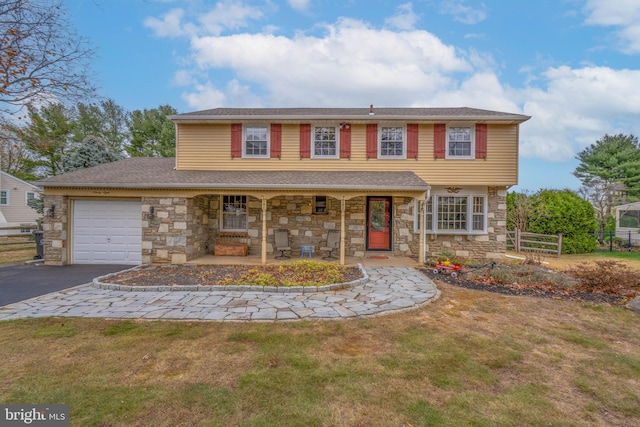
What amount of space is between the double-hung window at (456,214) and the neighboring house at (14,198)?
2710 cm

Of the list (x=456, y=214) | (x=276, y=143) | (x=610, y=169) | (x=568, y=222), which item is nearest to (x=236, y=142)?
(x=276, y=143)

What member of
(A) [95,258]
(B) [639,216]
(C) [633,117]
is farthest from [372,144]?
(C) [633,117]

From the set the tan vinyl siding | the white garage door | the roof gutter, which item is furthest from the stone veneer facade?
the roof gutter

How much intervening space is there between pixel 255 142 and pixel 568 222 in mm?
14267

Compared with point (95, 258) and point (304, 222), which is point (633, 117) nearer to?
point (304, 222)

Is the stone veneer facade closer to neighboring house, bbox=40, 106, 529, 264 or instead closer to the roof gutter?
neighboring house, bbox=40, 106, 529, 264

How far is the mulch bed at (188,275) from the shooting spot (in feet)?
22.4

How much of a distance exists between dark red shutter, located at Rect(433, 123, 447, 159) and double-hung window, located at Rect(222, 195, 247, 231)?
7434 millimetres

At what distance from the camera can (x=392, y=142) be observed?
10508mm

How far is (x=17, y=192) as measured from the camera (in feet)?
71.2

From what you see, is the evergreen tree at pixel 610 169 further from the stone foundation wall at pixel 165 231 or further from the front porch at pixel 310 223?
the stone foundation wall at pixel 165 231

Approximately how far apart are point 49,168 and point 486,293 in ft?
108

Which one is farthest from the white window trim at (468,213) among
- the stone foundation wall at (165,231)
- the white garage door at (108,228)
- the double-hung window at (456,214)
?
the white garage door at (108,228)

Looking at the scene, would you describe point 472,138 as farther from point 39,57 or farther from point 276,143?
point 39,57
